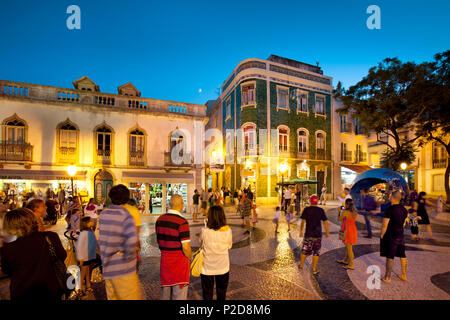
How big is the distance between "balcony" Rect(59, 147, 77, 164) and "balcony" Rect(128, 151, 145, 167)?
10.8ft

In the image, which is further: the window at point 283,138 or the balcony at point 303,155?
the balcony at point 303,155

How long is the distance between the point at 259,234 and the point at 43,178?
13.2 meters

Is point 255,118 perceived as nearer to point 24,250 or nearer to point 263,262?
point 263,262

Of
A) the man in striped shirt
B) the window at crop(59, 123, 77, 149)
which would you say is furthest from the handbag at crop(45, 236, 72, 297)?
the window at crop(59, 123, 77, 149)

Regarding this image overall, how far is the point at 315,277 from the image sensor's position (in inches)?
203

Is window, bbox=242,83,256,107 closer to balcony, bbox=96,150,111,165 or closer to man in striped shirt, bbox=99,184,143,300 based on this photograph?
balcony, bbox=96,150,111,165

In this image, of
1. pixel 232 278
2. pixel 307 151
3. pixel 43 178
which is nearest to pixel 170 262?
pixel 232 278

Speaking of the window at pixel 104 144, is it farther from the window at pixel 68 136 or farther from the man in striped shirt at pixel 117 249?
the man in striped shirt at pixel 117 249

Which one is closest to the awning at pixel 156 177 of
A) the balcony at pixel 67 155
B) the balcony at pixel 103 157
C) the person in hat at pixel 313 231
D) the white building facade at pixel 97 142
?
the white building facade at pixel 97 142

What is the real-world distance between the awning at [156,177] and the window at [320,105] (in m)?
17.1

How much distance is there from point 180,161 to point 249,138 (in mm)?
8926

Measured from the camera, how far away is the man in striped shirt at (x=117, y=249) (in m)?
2.82

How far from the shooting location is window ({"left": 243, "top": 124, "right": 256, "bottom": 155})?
22342mm

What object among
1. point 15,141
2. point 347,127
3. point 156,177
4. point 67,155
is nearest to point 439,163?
point 347,127
